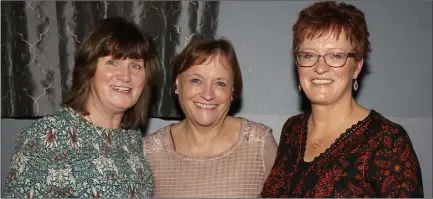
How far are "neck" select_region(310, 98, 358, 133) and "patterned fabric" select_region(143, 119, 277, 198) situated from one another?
0.34 meters

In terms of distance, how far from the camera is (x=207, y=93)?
6.97 feet

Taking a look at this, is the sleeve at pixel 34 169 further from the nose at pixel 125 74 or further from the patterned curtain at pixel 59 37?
the patterned curtain at pixel 59 37

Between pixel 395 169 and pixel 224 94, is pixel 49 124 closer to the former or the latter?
pixel 224 94

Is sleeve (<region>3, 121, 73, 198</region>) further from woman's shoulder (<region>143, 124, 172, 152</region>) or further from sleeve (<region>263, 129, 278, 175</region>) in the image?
sleeve (<region>263, 129, 278, 175</region>)

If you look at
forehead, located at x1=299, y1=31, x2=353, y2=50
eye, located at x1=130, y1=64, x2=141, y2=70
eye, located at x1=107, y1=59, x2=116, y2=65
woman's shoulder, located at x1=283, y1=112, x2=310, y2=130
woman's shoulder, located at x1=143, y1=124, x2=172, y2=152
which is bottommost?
woman's shoulder, located at x1=143, y1=124, x2=172, y2=152

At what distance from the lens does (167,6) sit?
2627 millimetres

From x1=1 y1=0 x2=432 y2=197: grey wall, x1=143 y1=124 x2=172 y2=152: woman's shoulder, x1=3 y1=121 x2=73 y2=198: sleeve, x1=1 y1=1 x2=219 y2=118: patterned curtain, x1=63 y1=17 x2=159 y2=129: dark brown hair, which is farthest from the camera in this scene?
x1=1 y1=0 x2=432 y2=197: grey wall

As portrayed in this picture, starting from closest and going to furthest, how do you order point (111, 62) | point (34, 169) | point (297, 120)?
point (34, 169) → point (111, 62) → point (297, 120)

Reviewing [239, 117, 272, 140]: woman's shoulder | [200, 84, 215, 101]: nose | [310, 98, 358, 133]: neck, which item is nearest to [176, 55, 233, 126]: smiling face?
[200, 84, 215, 101]: nose

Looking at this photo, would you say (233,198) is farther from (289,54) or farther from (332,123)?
(289,54)

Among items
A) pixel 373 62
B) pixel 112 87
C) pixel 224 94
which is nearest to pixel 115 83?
pixel 112 87

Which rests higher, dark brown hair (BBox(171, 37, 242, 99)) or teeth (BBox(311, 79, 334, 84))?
dark brown hair (BBox(171, 37, 242, 99))

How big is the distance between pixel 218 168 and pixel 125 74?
1.96ft

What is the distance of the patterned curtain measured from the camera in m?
2.62
